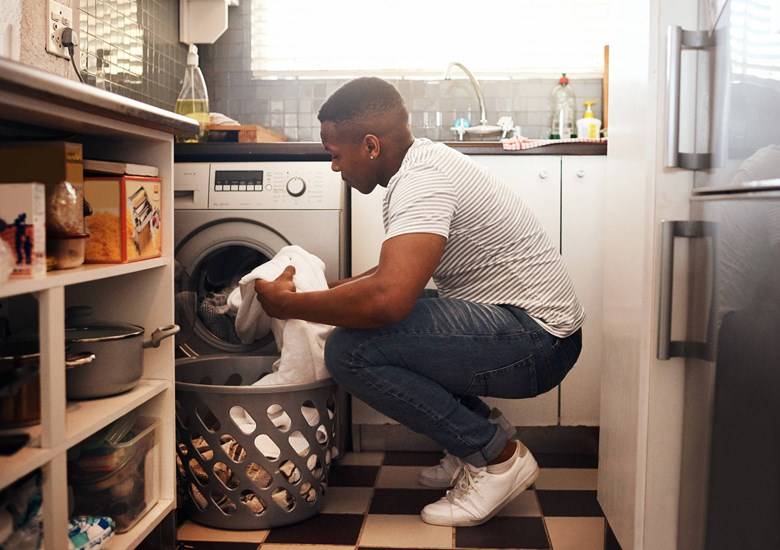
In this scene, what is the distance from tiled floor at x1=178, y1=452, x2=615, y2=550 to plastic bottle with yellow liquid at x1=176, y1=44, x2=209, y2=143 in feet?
4.30

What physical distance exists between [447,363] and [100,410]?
78 cm

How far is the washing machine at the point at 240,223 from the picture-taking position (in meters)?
2.45

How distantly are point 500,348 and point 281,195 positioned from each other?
0.84 meters

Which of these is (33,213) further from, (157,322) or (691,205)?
(691,205)

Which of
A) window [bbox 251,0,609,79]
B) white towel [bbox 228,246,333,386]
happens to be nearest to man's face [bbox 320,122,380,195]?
white towel [bbox 228,246,333,386]

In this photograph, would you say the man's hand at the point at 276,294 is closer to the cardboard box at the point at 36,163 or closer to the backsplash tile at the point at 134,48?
the cardboard box at the point at 36,163

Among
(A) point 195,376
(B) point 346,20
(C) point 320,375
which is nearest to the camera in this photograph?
(C) point 320,375

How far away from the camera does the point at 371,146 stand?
80.7 inches

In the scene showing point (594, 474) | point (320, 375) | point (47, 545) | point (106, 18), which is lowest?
point (594, 474)

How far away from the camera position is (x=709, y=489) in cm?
137

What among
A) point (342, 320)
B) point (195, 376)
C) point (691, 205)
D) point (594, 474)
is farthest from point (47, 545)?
point (594, 474)

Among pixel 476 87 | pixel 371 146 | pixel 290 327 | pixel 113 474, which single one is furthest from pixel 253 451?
→ pixel 476 87

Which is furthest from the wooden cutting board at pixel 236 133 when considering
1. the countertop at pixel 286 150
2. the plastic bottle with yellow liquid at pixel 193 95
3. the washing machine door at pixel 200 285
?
the washing machine door at pixel 200 285

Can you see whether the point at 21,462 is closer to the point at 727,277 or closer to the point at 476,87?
the point at 727,277
